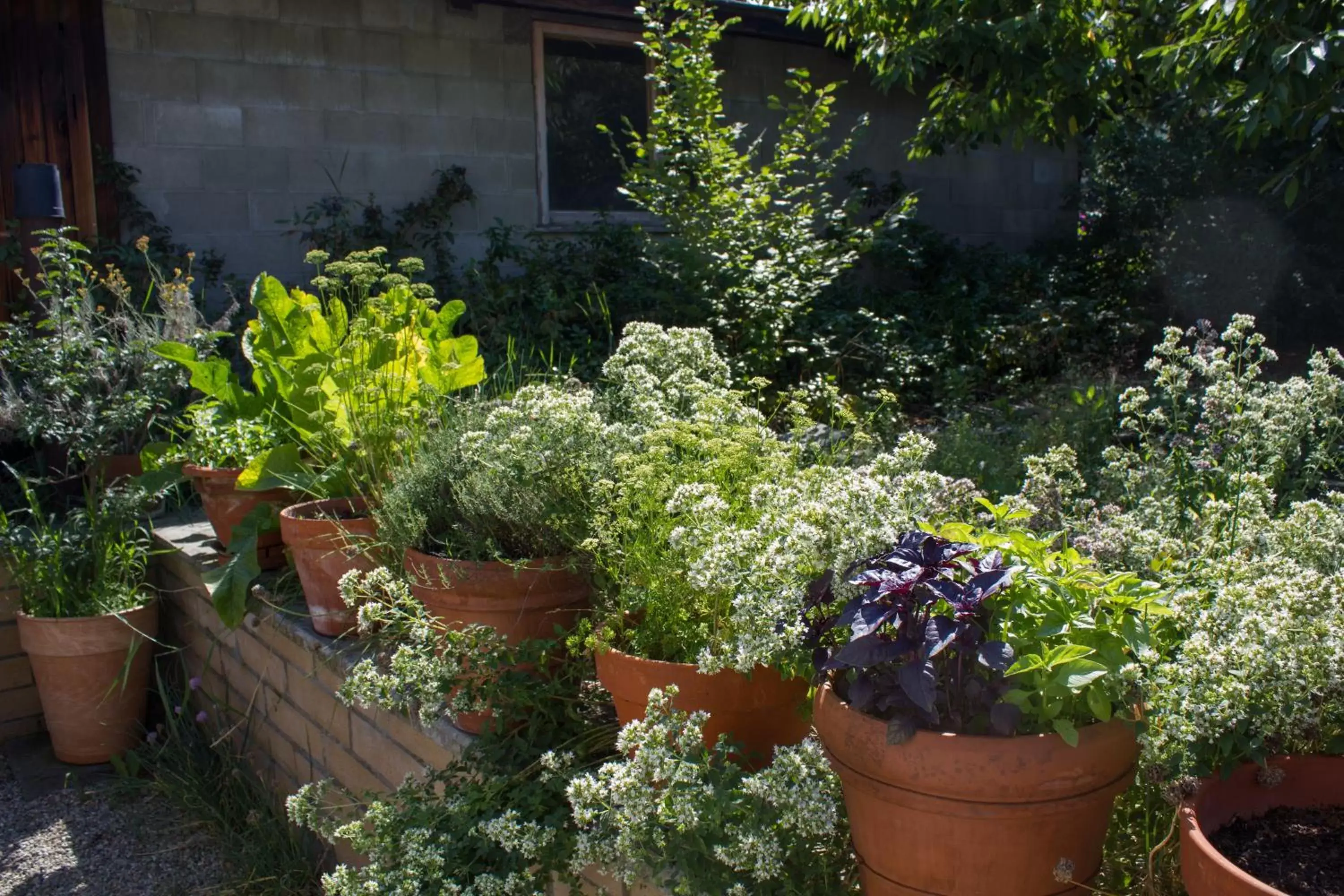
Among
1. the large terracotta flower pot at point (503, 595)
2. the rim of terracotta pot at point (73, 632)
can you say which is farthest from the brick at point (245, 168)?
the large terracotta flower pot at point (503, 595)

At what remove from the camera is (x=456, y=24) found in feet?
24.7

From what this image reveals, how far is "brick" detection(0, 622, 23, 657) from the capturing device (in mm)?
4055

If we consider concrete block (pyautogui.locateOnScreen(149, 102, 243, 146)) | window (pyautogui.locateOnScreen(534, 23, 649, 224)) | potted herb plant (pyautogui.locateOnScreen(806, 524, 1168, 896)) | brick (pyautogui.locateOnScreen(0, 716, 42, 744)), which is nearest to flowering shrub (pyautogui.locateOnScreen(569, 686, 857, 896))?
potted herb plant (pyautogui.locateOnScreen(806, 524, 1168, 896))

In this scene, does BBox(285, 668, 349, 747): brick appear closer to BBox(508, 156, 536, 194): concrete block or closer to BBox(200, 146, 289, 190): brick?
BBox(200, 146, 289, 190): brick

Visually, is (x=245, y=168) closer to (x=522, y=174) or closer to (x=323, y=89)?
(x=323, y=89)

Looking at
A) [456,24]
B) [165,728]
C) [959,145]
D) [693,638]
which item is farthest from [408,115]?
[693,638]

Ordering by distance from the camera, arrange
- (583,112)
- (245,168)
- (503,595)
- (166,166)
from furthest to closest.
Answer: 1. (583,112)
2. (245,168)
3. (166,166)
4. (503,595)

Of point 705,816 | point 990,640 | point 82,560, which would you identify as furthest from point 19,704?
point 990,640

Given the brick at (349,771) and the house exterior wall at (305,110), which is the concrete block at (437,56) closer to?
the house exterior wall at (305,110)

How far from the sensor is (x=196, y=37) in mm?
6664

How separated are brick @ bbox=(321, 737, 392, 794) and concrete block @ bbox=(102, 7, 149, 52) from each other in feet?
16.3

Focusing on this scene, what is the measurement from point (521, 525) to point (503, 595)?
16 cm

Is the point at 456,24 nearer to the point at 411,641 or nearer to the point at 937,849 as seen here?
the point at 411,641

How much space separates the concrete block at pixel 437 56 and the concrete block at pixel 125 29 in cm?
153
